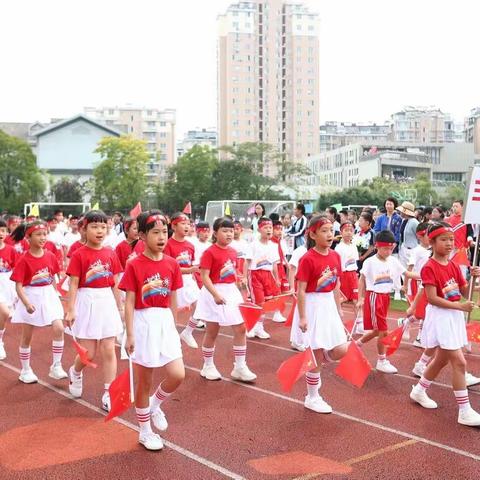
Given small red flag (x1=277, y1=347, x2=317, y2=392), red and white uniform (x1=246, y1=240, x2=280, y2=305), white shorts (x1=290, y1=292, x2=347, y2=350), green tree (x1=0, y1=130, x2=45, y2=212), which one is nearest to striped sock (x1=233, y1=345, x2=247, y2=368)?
white shorts (x1=290, y1=292, x2=347, y2=350)

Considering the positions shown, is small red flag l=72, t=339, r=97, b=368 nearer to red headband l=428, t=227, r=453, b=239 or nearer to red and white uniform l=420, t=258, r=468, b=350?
red and white uniform l=420, t=258, r=468, b=350

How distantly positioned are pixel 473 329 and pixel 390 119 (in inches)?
5958

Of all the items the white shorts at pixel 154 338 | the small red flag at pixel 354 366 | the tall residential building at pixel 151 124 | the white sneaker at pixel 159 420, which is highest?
the tall residential building at pixel 151 124

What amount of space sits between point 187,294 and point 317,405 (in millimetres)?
3850

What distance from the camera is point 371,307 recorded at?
800cm

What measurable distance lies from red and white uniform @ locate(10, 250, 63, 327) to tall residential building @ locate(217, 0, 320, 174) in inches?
4216

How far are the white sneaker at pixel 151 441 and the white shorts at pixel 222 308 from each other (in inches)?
89.4

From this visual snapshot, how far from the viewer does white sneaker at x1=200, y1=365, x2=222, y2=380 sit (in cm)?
749

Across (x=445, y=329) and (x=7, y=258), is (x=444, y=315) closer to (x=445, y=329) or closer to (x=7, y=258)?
(x=445, y=329)

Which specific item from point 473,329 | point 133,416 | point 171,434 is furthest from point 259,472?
point 473,329

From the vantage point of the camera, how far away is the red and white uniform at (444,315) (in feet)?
19.5

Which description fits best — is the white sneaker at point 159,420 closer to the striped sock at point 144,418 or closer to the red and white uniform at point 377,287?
the striped sock at point 144,418

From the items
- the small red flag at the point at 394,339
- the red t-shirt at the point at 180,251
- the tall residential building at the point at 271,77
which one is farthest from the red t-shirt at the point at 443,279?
the tall residential building at the point at 271,77

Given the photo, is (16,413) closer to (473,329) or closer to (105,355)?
(105,355)
